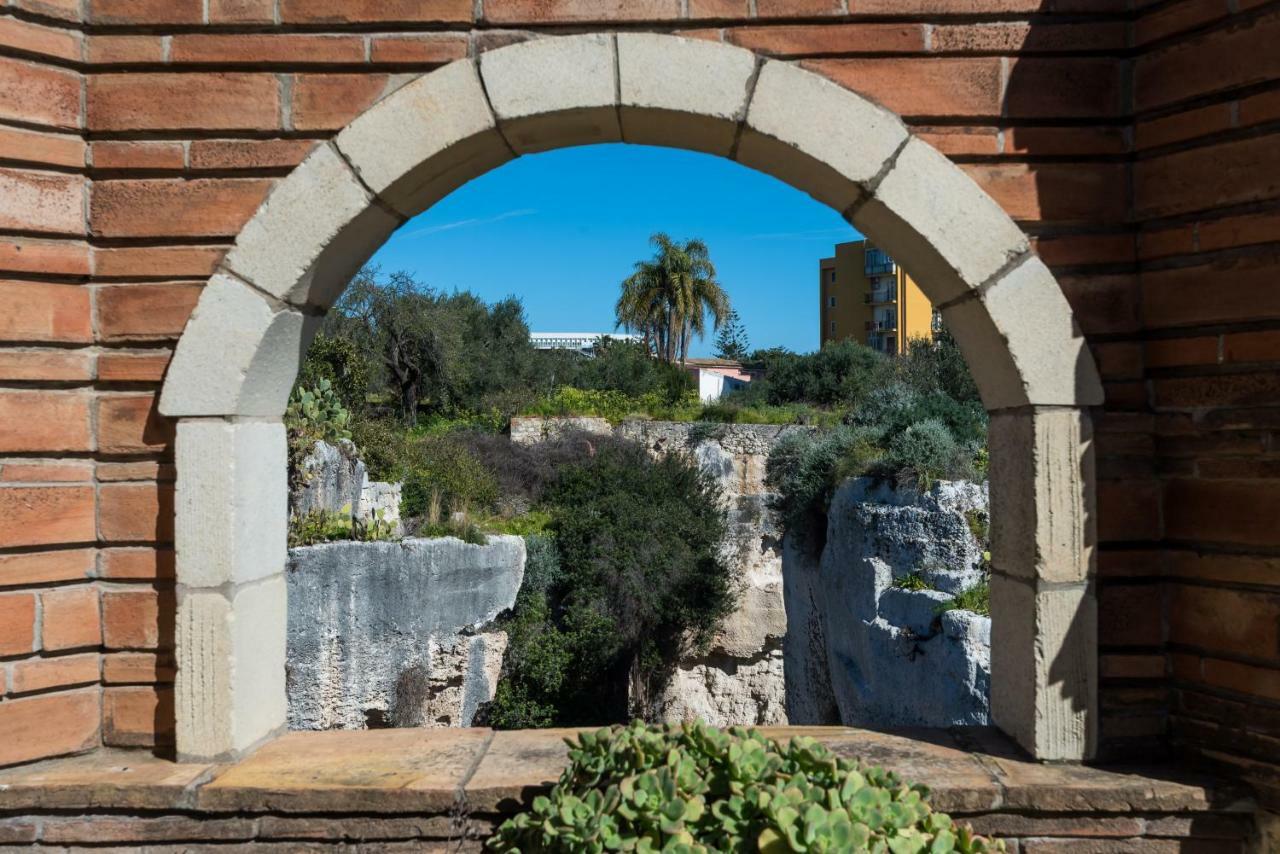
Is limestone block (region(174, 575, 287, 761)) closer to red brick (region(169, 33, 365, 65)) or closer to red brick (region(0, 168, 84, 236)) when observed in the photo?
red brick (region(0, 168, 84, 236))

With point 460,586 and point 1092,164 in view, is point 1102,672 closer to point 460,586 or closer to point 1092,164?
point 1092,164

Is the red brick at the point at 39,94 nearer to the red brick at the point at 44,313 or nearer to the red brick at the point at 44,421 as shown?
the red brick at the point at 44,313

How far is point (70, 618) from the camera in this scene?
2.41 metres

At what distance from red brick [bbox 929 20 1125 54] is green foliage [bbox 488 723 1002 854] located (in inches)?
76.7

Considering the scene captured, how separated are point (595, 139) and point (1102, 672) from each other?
2.18m

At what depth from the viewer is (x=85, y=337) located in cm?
243

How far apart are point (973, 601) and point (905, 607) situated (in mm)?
617

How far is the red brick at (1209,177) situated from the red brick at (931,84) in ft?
1.53

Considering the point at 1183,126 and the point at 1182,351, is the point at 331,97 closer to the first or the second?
the point at 1183,126

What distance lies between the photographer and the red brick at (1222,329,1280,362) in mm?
2148

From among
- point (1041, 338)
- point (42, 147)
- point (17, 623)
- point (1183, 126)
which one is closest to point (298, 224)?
point (42, 147)

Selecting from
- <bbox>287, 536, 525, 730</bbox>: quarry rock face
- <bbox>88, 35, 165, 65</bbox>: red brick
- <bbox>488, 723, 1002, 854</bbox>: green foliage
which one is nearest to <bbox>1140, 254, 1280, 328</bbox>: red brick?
<bbox>488, 723, 1002, 854</bbox>: green foliage

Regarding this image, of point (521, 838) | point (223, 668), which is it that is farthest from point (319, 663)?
point (521, 838)

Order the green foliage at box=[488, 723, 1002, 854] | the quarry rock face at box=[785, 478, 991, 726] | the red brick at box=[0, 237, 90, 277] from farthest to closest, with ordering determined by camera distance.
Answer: the quarry rock face at box=[785, 478, 991, 726] < the red brick at box=[0, 237, 90, 277] < the green foliage at box=[488, 723, 1002, 854]
